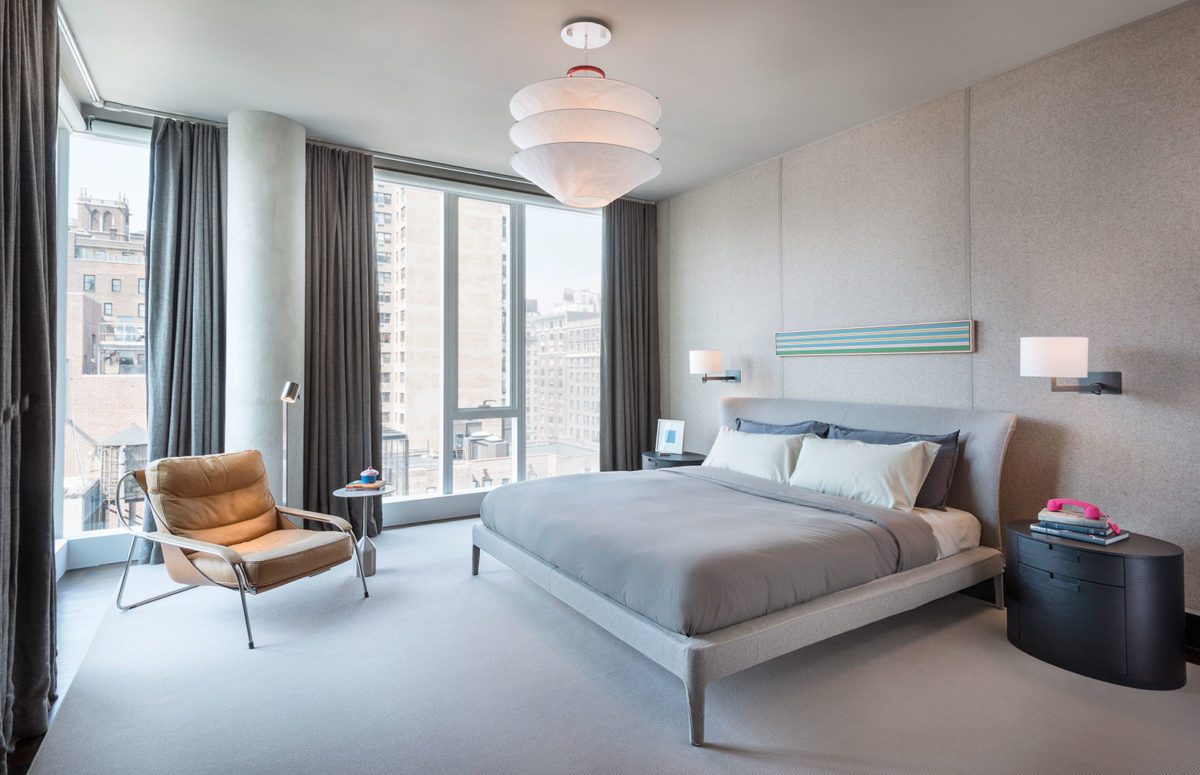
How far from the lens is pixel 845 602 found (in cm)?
271

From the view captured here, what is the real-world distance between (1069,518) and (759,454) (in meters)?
1.78

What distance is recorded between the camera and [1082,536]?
279 cm

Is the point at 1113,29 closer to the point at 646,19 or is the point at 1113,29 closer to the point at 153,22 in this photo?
the point at 646,19

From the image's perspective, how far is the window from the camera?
13.7ft

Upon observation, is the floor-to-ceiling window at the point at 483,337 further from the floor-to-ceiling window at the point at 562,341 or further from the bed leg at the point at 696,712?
the bed leg at the point at 696,712

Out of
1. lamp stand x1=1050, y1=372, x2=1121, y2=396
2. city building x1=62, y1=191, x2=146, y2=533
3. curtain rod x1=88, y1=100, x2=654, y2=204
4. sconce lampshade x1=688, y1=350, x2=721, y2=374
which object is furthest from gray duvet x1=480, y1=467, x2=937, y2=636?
curtain rod x1=88, y1=100, x2=654, y2=204

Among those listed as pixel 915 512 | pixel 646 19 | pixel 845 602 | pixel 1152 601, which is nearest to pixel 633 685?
pixel 845 602

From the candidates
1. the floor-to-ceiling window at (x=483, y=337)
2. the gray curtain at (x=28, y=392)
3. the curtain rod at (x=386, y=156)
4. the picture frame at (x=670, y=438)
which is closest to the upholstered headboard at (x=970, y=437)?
the picture frame at (x=670, y=438)

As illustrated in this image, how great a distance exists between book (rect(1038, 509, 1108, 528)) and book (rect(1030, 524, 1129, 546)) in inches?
1.7

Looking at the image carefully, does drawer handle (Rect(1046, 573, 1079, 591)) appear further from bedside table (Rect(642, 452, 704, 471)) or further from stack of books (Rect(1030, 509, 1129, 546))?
bedside table (Rect(642, 452, 704, 471))

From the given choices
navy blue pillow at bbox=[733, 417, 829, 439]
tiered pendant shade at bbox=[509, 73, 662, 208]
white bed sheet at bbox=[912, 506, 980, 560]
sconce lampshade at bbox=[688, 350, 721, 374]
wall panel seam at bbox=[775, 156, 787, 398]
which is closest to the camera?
tiered pendant shade at bbox=[509, 73, 662, 208]

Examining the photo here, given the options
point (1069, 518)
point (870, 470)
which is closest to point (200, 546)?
point (870, 470)

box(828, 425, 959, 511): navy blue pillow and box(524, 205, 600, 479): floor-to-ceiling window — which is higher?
box(524, 205, 600, 479): floor-to-ceiling window

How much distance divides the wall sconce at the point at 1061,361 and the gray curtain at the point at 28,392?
164 inches
